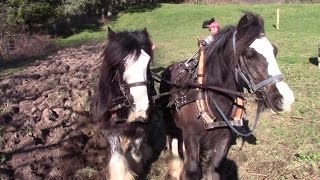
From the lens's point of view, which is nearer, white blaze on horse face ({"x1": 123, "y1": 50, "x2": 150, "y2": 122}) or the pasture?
white blaze on horse face ({"x1": 123, "y1": 50, "x2": 150, "y2": 122})

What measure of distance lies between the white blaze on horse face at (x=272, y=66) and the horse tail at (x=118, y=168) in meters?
2.21

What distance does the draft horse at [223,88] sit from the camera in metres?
3.47

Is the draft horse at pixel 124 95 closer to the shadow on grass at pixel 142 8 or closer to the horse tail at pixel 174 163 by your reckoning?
the horse tail at pixel 174 163

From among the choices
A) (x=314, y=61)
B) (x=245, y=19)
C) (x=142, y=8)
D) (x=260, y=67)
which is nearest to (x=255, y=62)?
(x=260, y=67)

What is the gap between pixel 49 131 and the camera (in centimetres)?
664

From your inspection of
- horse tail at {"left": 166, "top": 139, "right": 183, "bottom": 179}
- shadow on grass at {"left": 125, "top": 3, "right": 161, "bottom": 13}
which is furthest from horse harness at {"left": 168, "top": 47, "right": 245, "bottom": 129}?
shadow on grass at {"left": 125, "top": 3, "right": 161, "bottom": 13}

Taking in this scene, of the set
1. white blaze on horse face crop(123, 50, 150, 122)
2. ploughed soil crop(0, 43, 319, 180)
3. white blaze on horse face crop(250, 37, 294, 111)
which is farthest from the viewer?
ploughed soil crop(0, 43, 319, 180)

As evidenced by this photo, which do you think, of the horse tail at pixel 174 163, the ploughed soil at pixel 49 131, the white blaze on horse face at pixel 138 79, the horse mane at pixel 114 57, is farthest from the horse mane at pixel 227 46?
the ploughed soil at pixel 49 131

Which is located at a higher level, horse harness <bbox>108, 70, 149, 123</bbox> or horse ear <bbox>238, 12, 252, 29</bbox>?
horse ear <bbox>238, 12, 252, 29</bbox>

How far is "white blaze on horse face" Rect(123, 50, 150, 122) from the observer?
14.3 ft

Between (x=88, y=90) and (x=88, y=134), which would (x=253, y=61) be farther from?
(x=88, y=90)

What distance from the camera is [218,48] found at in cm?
400

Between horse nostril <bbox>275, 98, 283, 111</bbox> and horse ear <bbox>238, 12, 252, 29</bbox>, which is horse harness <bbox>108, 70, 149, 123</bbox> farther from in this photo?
horse nostril <bbox>275, 98, 283, 111</bbox>

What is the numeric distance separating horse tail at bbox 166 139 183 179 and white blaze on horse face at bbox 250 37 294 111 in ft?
7.99
